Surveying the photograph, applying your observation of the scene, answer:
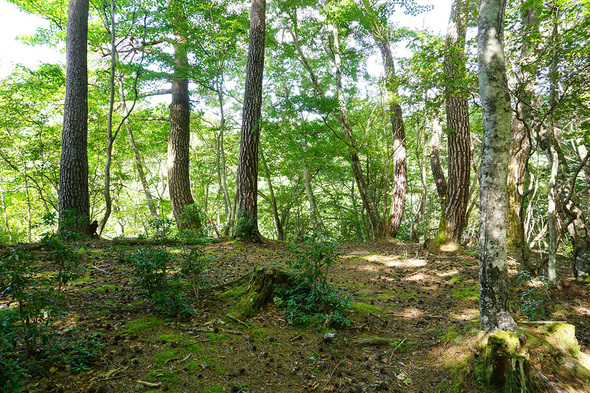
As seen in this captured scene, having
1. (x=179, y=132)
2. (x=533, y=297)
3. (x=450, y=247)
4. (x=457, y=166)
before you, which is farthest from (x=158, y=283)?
(x=457, y=166)

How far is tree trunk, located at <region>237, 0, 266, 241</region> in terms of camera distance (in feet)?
24.8

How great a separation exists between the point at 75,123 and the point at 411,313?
317 inches

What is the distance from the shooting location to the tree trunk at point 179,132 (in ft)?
28.6

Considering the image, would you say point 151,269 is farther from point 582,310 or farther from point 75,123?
point 75,123

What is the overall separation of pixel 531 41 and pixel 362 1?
7.57m

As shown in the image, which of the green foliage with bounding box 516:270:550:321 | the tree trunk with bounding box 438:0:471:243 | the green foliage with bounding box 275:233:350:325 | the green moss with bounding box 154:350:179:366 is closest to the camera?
the green moss with bounding box 154:350:179:366

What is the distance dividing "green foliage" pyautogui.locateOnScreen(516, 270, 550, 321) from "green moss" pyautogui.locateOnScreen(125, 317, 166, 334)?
3926 millimetres

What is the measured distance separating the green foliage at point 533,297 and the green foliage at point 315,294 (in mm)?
2016

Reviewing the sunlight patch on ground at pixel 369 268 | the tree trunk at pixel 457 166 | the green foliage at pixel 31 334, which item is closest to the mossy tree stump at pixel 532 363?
the green foliage at pixel 31 334

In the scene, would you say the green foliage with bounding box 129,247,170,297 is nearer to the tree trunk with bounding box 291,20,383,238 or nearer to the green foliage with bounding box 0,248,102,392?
the green foliage with bounding box 0,248,102,392

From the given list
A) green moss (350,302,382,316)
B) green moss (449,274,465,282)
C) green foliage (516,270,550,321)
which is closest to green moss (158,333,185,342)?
green moss (350,302,382,316)

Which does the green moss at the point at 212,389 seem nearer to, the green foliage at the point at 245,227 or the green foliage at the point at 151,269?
the green foliage at the point at 151,269

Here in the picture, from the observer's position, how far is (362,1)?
10188 millimetres

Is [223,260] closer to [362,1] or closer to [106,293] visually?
[106,293]
